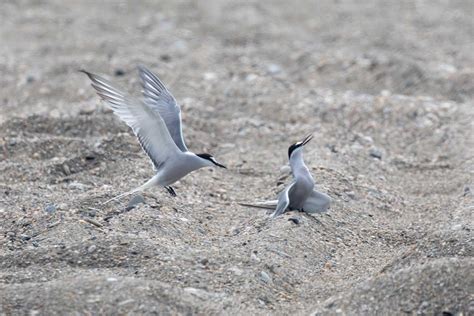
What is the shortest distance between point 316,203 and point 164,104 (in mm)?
1151

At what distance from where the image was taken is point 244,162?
7867mm

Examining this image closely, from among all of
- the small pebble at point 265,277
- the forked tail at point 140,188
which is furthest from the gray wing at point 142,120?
the small pebble at point 265,277

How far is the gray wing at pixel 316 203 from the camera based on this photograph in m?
6.30

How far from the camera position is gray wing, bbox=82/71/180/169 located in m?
6.11

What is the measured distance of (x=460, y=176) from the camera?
24.5 feet

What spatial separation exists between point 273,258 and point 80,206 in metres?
1.26

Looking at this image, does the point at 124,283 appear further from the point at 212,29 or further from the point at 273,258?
the point at 212,29

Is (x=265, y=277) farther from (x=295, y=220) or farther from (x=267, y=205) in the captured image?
(x=267, y=205)

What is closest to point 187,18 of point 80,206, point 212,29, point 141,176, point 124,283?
point 212,29

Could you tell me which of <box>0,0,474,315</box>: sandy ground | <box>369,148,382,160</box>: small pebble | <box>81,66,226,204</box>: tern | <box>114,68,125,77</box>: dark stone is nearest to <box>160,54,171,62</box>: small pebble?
<box>0,0,474,315</box>: sandy ground

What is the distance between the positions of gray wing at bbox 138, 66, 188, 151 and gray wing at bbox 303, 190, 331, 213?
2.61 ft

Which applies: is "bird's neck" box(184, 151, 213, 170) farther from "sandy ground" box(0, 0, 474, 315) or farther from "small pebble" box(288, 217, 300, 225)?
"small pebble" box(288, 217, 300, 225)

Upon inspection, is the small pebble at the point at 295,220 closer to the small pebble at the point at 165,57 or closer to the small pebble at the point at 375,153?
the small pebble at the point at 375,153

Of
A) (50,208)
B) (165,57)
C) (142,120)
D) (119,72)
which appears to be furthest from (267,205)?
(165,57)
